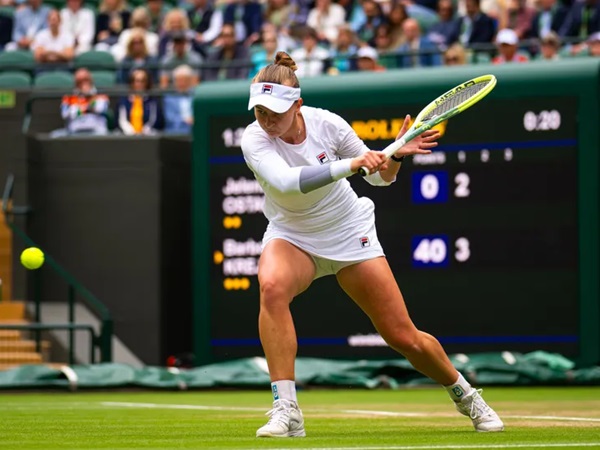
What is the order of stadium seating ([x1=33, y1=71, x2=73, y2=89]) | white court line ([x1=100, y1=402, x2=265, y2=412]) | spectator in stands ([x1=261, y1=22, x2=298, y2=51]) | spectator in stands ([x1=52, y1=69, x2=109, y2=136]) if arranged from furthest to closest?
stadium seating ([x1=33, y1=71, x2=73, y2=89]) < spectator in stands ([x1=261, y1=22, x2=298, y2=51]) < spectator in stands ([x1=52, y1=69, x2=109, y2=136]) < white court line ([x1=100, y1=402, x2=265, y2=412])

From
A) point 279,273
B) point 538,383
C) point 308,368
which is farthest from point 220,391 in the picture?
point 279,273

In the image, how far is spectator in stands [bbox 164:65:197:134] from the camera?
60.9 feet

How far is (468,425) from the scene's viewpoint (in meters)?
8.48

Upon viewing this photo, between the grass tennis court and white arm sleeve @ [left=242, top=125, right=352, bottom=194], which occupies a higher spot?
white arm sleeve @ [left=242, top=125, right=352, bottom=194]

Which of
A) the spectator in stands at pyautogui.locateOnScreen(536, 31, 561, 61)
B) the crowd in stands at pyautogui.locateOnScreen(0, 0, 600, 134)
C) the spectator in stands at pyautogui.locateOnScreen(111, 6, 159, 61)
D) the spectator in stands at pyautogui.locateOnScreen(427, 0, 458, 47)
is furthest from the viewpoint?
the spectator in stands at pyautogui.locateOnScreen(111, 6, 159, 61)

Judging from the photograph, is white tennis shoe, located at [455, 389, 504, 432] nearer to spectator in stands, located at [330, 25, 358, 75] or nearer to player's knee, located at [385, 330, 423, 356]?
player's knee, located at [385, 330, 423, 356]

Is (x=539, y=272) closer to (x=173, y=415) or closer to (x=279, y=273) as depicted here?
(x=173, y=415)

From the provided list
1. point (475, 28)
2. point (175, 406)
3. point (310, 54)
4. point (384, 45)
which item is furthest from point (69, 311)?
point (475, 28)

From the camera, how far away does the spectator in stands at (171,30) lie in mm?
20828

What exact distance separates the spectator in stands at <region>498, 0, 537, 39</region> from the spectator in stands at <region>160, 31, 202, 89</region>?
13.4 feet

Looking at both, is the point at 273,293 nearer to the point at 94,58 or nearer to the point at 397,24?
the point at 397,24

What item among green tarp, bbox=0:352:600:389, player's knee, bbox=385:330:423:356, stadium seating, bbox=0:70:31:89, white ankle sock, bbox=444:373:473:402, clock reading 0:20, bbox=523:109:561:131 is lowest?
green tarp, bbox=0:352:600:389

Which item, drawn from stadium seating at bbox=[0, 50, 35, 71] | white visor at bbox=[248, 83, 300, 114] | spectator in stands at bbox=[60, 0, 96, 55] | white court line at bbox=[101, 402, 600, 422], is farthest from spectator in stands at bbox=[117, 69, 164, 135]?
white visor at bbox=[248, 83, 300, 114]

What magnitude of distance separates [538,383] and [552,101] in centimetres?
285
